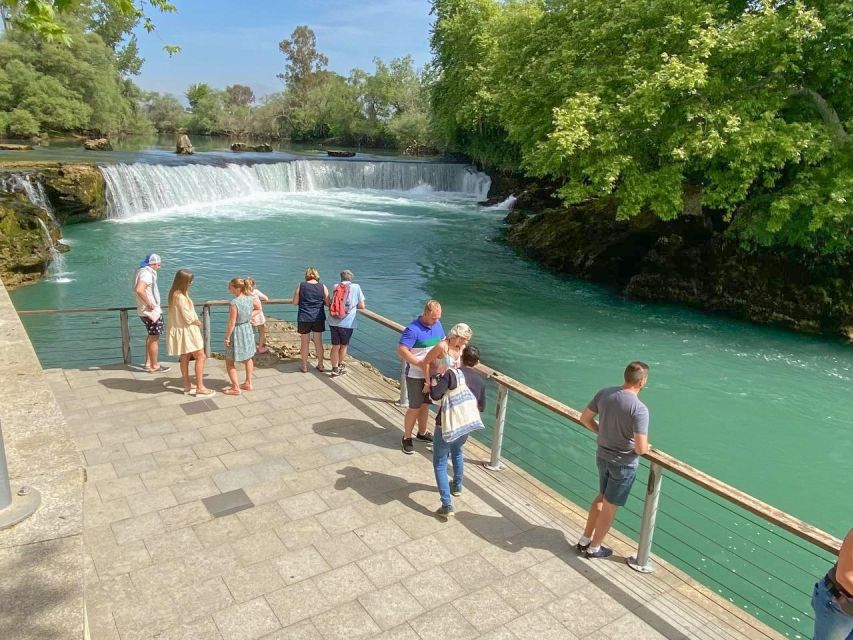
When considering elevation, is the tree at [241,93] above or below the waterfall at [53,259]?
above

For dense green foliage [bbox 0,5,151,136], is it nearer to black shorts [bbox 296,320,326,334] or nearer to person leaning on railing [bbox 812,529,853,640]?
black shorts [bbox 296,320,326,334]

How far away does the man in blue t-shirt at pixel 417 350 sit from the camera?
6461 mm

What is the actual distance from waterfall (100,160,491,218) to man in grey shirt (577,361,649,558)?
87.6 ft

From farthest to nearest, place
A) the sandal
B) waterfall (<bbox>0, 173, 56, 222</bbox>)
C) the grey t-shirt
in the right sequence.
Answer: waterfall (<bbox>0, 173, 56, 222</bbox>)
the sandal
the grey t-shirt

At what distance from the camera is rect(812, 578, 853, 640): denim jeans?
11.6 feet

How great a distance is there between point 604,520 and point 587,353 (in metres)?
9.23

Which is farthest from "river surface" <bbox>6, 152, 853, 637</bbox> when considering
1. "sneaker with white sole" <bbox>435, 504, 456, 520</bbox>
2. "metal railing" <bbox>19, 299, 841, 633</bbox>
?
"sneaker with white sole" <bbox>435, 504, 456, 520</bbox>

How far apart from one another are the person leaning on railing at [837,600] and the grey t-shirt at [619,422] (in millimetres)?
1471

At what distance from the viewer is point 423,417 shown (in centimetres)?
693

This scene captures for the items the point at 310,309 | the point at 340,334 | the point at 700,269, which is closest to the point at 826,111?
the point at 700,269

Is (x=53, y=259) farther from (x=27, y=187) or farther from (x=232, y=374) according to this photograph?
(x=232, y=374)

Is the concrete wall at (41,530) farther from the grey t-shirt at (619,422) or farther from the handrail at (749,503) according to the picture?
the handrail at (749,503)

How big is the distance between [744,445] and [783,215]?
21.0 ft

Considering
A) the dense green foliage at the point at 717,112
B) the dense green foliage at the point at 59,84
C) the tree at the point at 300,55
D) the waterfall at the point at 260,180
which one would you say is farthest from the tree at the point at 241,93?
the dense green foliage at the point at 717,112
